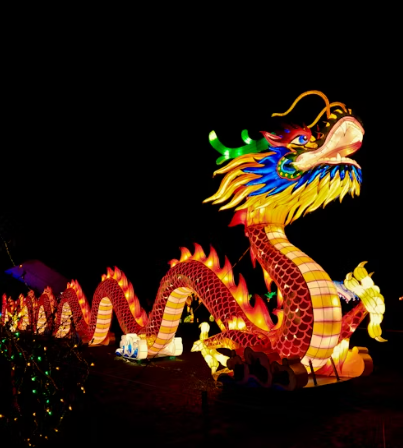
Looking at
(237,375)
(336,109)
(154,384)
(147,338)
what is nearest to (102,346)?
(147,338)

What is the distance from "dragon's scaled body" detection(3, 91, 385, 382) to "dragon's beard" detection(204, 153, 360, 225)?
14mm

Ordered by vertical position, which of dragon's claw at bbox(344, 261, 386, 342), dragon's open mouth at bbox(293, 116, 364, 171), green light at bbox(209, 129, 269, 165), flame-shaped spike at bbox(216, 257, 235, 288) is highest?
green light at bbox(209, 129, 269, 165)

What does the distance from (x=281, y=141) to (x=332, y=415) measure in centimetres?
343

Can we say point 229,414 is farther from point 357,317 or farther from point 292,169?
point 292,169

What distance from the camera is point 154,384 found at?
662 centimetres

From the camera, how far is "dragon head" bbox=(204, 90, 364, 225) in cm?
585

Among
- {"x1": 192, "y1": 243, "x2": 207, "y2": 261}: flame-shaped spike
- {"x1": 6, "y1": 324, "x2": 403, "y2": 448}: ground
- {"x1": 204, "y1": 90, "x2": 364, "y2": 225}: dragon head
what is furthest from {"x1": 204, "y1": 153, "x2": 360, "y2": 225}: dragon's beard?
{"x1": 6, "y1": 324, "x2": 403, "y2": 448}: ground

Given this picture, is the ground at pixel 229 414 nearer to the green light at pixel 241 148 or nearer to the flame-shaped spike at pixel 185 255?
the flame-shaped spike at pixel 185 255

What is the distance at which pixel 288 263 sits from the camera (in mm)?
5848

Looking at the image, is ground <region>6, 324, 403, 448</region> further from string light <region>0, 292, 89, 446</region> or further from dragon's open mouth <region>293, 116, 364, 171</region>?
dragon's open mouth <region>293, 116, 364, 171</region>

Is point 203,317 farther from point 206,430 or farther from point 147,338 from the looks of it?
point 206,430

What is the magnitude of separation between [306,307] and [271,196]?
1696 millimetres

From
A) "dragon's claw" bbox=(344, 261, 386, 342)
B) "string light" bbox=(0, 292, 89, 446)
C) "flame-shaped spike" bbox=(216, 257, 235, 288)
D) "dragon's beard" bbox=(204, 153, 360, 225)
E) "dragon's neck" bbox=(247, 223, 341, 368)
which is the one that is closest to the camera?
"string light" bbox=(0, 292, 89, 446)

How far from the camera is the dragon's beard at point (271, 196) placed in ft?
20.1
